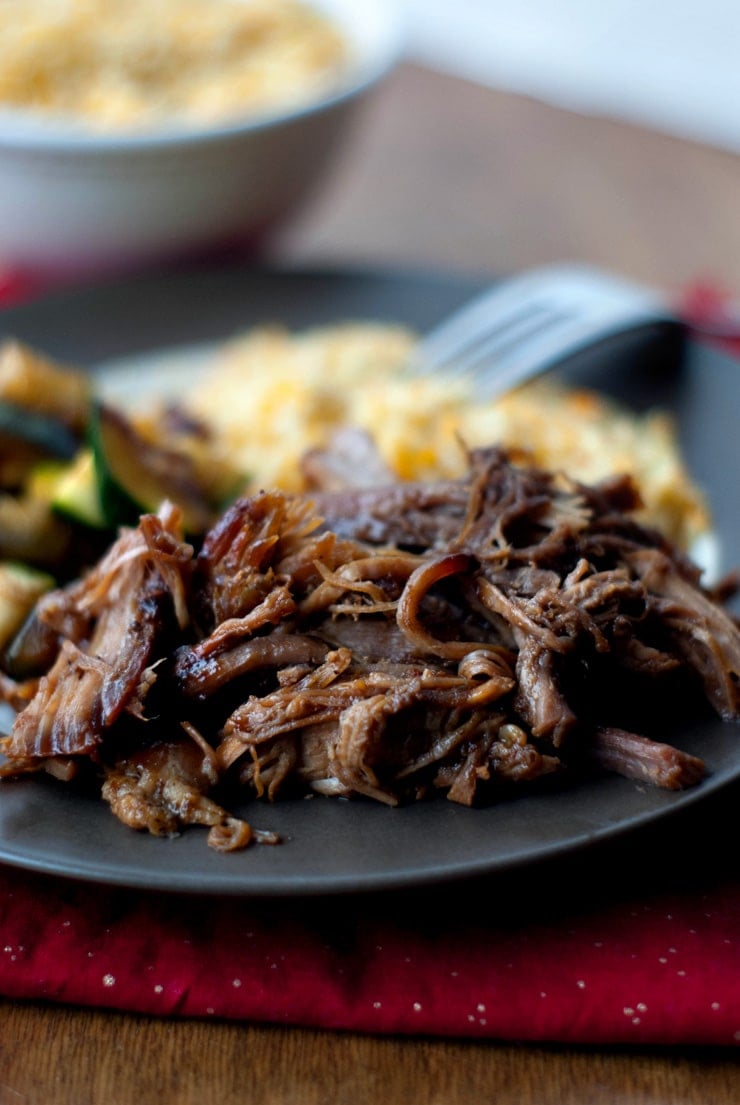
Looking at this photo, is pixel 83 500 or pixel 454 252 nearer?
pixel 83 500

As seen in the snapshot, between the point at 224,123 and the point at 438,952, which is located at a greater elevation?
the point at 224,123

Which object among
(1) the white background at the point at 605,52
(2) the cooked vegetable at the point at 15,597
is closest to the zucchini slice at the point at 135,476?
(2) the cooked vegetable at the point at 15,597

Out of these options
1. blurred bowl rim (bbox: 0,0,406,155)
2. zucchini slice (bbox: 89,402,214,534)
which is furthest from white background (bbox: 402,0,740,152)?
zucchini slice (bbox: 89,402,214,534)

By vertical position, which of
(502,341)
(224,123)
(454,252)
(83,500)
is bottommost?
(83,500)

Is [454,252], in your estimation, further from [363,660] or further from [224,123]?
[363,660]

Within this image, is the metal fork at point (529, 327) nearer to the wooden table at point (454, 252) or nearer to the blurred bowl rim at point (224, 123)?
the wooden table at point (454, 252)

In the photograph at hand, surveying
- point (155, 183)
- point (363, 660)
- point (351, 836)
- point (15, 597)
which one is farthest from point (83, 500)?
point (155, 183)

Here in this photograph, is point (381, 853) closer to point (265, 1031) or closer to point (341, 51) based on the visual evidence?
point (265, 1031)

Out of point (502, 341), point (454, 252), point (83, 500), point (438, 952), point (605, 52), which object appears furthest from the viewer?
point (605, 52)
